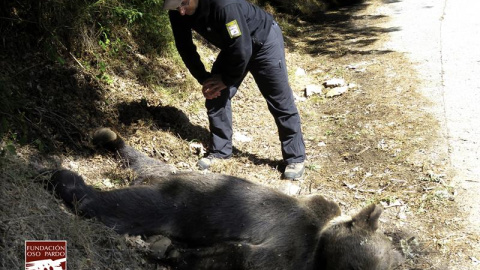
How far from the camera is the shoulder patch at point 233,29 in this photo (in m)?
5.00

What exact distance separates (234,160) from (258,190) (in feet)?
5.57

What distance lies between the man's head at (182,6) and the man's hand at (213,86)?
0.88 meters

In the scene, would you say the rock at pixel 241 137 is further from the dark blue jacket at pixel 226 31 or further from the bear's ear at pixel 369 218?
the bear's ear at pixel 369 218

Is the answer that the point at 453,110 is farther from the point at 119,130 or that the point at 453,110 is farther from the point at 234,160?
the point at 119,130

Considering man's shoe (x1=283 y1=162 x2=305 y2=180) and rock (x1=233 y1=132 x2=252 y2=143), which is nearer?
man's shoe (x1=283 y1=162 x2=305 y2=180)

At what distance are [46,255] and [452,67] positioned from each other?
26.3 ft

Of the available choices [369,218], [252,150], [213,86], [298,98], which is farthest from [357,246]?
[298,98]

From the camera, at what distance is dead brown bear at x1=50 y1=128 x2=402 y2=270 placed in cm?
448

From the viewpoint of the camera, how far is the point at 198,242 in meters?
4.64

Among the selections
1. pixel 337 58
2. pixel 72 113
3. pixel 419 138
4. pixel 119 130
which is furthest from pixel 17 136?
pixel 337 58

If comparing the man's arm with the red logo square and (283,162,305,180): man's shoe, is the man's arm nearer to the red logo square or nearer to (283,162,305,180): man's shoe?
(283,162,305,180): man's shoe

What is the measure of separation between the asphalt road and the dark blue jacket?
3.00 meters

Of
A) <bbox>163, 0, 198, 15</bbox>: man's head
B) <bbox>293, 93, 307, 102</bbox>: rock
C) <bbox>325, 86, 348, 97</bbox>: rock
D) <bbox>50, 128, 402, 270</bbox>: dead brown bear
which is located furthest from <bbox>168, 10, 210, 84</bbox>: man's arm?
<bbox>325, 86, 348, 97</bbox>: rock

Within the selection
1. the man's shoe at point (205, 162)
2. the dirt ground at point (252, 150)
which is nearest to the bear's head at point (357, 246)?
the dirt ground at point (252, 150)
